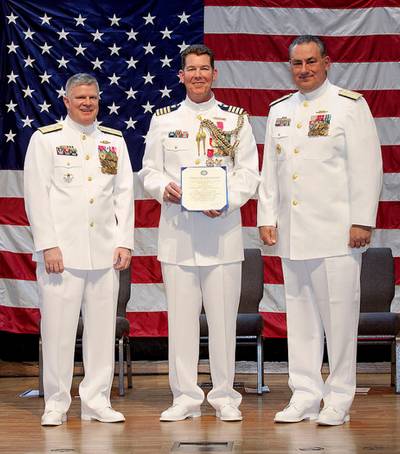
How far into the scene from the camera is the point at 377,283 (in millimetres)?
7422

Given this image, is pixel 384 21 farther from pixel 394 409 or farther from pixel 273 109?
pixel 394 409

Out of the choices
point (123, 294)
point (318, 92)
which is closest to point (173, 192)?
point (318, 92)

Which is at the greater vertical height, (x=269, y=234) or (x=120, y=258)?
(x=269, y=234)

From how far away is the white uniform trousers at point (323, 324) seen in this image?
548cm

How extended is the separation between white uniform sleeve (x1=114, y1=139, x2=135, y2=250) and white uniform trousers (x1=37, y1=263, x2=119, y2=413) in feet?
0.67

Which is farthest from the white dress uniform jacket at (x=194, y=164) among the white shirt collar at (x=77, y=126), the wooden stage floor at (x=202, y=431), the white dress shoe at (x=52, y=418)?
the white dress shoe at (x=52, y=418)

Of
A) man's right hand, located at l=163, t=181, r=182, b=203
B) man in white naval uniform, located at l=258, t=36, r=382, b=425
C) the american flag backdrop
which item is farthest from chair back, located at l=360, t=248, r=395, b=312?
man's right hand, located at l=163, t=181, r=182, b=203

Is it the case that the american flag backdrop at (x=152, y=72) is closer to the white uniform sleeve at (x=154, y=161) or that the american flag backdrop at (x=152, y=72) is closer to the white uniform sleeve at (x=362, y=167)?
the white uniform sleeve at (x=154, y=161)

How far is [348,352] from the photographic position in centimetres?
550

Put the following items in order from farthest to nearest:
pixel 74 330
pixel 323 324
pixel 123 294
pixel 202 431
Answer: pixel 123 294 → pixel 74 330 → pixel 323 324 → pixel 202 431

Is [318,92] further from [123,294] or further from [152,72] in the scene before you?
[152,72]

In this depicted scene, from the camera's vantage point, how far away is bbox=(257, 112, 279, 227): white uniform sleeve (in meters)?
5.68

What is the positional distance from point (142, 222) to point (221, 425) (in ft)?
9.69

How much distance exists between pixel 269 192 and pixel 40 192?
129 cm
